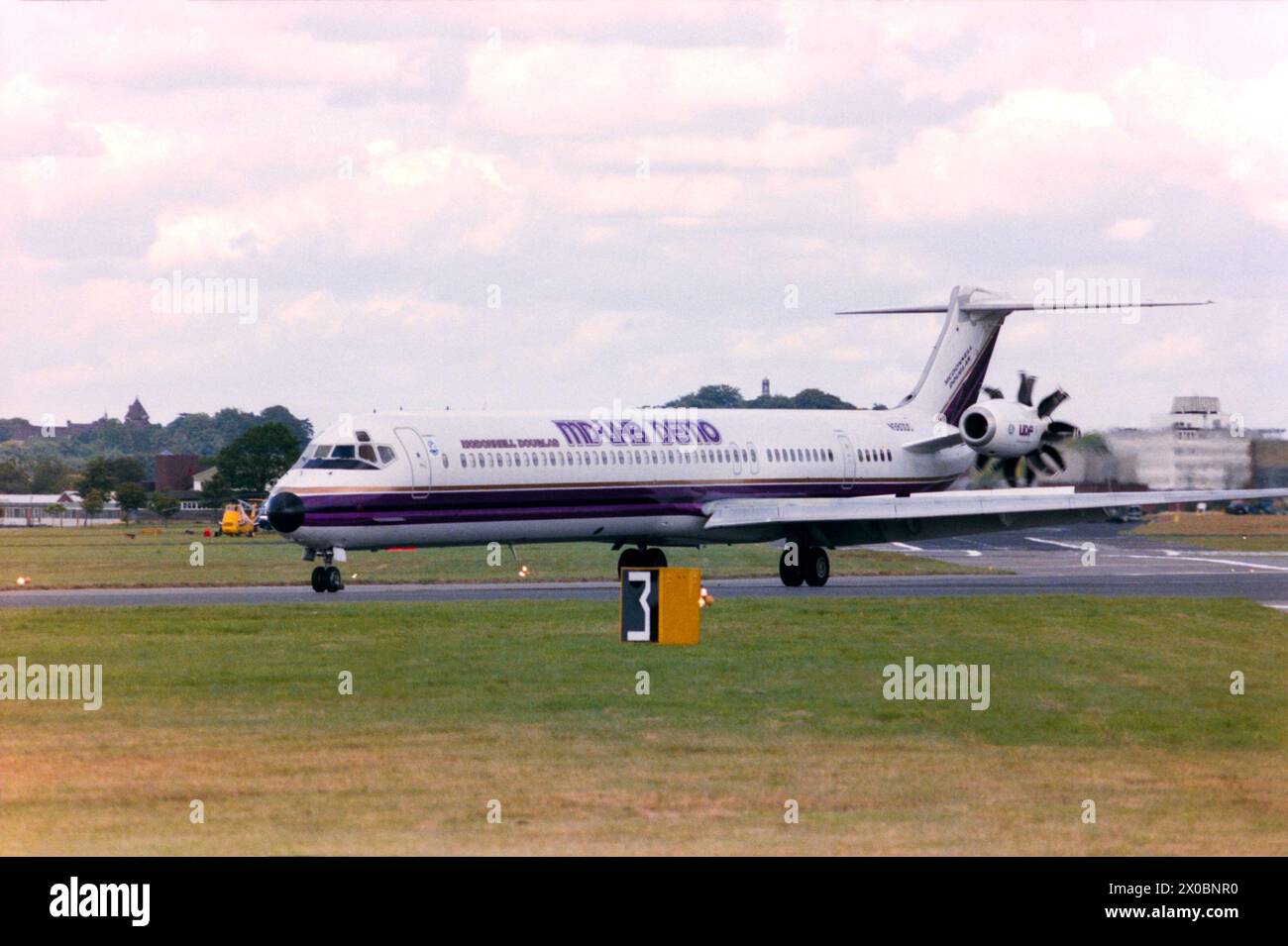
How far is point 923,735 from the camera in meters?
21.6

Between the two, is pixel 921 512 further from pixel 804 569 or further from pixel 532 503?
pixel 532 503

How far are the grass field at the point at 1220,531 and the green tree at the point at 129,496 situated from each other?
74.9m

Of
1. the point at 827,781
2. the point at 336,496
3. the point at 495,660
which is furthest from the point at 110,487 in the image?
the point at 827,781

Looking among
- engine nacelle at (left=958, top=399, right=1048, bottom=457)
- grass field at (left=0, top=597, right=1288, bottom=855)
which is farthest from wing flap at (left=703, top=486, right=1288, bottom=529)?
grass field at (left=0, top=597, right=1288, bottom=855)

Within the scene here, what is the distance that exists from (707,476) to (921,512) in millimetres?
5271

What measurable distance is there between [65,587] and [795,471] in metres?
18.4

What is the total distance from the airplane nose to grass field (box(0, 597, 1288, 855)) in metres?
5.42

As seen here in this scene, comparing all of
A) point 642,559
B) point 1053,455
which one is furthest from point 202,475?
point 1053,455

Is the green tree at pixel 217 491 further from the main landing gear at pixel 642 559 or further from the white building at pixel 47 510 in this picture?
the main landing gear at pixel 642 559

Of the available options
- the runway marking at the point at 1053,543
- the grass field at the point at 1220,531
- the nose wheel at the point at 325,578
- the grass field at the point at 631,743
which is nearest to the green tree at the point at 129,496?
the runway marking at the point at 1053,543

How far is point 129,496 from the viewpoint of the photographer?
138m

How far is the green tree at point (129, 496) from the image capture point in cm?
13700

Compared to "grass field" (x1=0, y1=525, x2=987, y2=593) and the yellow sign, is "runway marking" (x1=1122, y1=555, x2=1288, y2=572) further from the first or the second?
the yellow sign

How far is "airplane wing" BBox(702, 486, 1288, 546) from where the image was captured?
4545 centimetres
